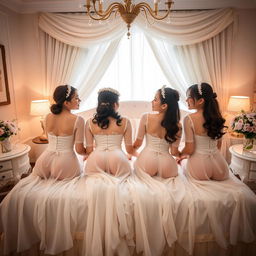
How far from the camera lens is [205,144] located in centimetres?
221

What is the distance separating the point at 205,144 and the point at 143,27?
237 centimetres

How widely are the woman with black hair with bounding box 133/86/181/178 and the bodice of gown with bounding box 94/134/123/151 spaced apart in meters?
0.31

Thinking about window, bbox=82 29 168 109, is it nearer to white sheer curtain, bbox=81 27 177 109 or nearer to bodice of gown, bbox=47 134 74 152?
white sheer curtain, bbox=81 27 177 109

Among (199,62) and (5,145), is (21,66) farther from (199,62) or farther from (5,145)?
(199,62)

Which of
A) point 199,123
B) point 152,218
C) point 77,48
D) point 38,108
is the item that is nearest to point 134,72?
point 77,48

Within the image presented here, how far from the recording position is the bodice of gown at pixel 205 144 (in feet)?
7.23

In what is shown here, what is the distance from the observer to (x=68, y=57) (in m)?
3.83

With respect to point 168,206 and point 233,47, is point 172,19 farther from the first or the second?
point 168,206

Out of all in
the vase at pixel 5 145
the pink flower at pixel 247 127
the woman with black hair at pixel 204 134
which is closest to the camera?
the woman with black hair at pixel 204 134

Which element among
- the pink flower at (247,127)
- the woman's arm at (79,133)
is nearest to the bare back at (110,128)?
Answer: the woman's arm at (79,133)

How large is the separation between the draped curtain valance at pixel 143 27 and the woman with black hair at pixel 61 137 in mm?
1840

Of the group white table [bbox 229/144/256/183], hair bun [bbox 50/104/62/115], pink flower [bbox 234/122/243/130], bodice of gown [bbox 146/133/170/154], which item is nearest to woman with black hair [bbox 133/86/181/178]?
bodice of gown [bbox 146/133/170/154]

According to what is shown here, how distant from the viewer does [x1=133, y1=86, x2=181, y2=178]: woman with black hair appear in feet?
7.14

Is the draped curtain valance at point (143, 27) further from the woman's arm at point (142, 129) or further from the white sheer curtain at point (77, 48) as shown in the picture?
the woman's arm at point (142, 129)
